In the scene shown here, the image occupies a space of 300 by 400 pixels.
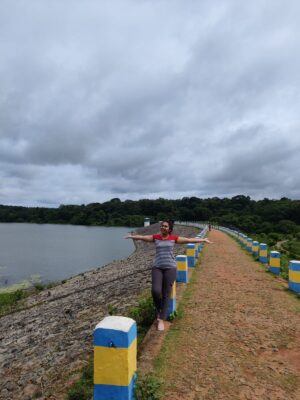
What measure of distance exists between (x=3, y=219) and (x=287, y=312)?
578ft

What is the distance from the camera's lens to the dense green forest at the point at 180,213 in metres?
72.8

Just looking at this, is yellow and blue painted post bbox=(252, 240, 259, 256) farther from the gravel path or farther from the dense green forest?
the dense green forest

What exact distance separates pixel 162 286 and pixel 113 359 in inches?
109

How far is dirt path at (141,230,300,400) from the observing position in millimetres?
4312

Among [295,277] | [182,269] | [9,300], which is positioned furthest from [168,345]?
[9,300]

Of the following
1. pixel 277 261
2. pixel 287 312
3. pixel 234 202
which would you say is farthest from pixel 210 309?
pixel 234 202

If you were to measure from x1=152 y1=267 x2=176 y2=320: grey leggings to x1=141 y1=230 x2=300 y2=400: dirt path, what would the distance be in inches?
19.6

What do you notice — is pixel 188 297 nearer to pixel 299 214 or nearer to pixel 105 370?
pixel 105 370

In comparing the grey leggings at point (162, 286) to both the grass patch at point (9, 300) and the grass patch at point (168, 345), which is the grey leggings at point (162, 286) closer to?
the grass patch at point (168, 345)

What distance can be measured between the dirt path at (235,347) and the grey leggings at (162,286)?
498 millimetres

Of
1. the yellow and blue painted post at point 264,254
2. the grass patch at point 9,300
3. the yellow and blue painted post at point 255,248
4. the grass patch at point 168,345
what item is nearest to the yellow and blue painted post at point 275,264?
the yellow and blue painted post at point 264,254

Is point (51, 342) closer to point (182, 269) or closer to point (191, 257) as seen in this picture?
point (182, 269)

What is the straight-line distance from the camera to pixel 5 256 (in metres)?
42.7

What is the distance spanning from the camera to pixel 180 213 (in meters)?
106
